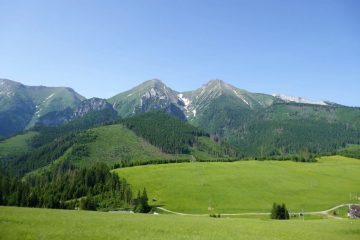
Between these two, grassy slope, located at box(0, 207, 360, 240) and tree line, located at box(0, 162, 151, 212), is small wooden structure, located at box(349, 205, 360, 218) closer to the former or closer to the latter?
tree line, located at box(0, 162, 151, 212)

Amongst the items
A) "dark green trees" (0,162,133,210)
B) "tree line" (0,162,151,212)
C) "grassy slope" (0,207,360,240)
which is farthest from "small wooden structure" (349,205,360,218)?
"dark green trees" (0,162,133,210)

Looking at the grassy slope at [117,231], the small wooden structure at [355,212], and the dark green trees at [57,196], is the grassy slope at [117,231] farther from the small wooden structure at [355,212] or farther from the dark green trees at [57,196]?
the dark green trees at [57,196]

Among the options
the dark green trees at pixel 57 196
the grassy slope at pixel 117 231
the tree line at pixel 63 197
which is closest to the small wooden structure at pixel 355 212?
the tree line at pixel 63 197

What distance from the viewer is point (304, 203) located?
173500 mm

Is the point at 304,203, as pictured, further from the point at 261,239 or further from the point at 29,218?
the point at 29,218

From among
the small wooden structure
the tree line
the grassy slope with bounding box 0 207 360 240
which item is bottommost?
the tree line

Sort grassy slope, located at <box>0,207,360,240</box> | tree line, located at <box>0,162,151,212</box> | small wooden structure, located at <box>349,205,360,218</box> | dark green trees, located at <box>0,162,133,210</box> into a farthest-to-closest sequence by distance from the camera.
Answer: tree line, located at <box>0,162,151,212</box>, dark green trees, located at <box>0,162,133,210</box>, small wooden structure, located at <box>349,205,360,218</box>, grassy slope, located at <box>0,207,360,240</box>

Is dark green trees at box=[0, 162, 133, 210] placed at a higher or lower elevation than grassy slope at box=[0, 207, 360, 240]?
lower

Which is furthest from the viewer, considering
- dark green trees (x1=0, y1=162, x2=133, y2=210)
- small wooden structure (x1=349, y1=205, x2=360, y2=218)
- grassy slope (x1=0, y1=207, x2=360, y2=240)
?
dark green trees (x1=0, y1=162, x2=133, y2=210)

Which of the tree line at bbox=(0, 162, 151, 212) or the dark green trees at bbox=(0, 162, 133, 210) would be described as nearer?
the dark green trees at bbox=(0, 162, 133, 210)

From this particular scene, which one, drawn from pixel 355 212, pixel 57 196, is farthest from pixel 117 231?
pixel 57 196

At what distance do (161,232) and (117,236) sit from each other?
295 inches

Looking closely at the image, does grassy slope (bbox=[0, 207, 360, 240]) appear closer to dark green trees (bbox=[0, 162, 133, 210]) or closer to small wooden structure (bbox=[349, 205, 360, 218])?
small wooden structure (bbox=[349, 205, 360, 218])

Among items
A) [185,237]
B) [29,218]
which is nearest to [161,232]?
[185,237]
